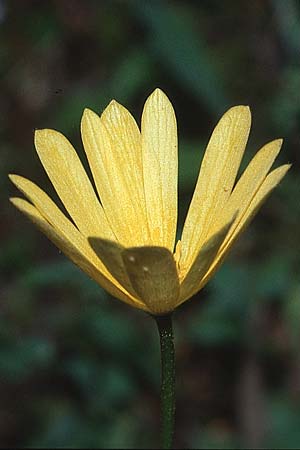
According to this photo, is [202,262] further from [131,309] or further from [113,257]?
[131,309]

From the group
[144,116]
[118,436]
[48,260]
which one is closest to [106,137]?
[144,116]

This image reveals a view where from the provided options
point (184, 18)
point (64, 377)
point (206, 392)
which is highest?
point (184, 18)

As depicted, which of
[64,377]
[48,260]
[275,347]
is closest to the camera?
[64,377]

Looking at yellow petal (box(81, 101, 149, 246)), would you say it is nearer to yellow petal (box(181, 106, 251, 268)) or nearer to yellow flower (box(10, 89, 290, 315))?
yellow flower (box(10, 89, 290, 315))

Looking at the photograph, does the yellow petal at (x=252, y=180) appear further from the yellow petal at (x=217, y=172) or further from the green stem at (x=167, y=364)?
the green stem at (x=167, y=364)

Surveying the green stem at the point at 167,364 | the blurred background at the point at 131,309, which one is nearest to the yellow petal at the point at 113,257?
the green stem at the point at 167,364

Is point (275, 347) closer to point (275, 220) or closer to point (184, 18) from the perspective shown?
point (275, 220)
